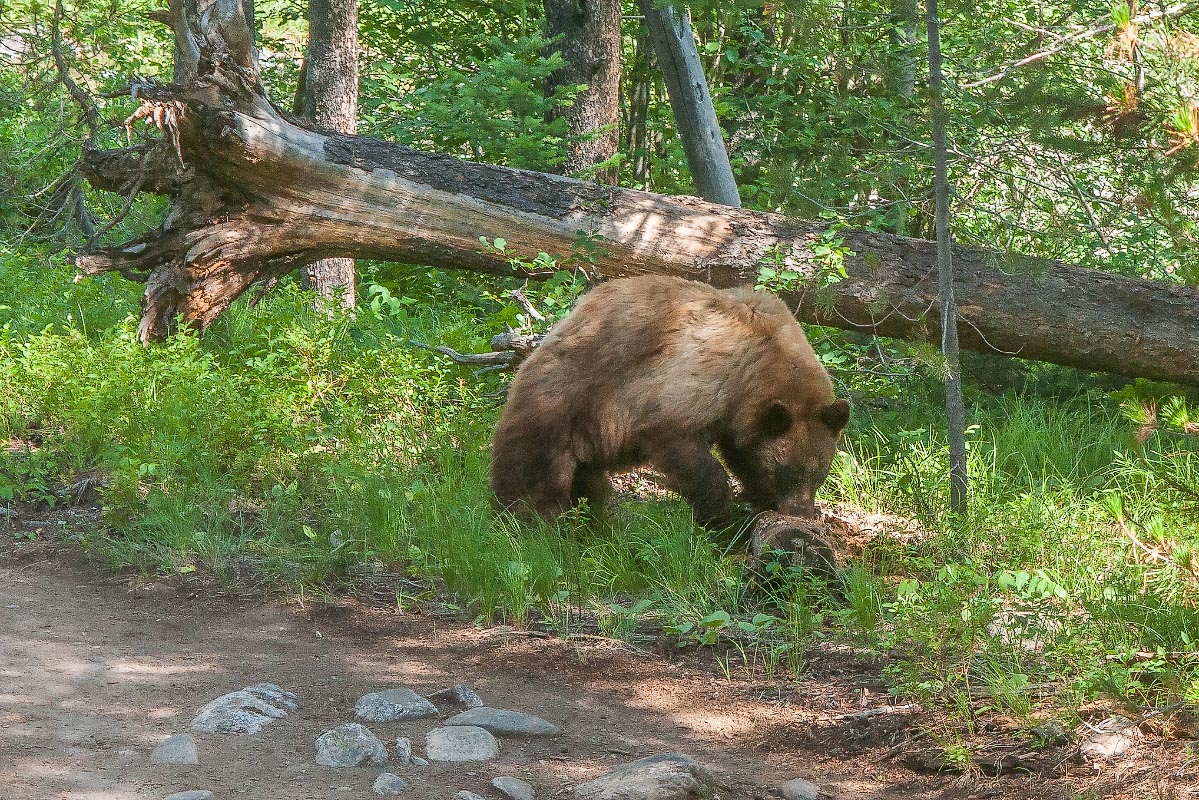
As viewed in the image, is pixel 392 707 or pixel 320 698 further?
pixel 320 698

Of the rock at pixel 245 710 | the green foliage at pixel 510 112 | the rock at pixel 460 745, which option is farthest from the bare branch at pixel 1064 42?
the green foliage at pixel 510 112

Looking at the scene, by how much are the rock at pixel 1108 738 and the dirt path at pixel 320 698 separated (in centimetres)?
26

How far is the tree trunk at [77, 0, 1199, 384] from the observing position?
7656mm

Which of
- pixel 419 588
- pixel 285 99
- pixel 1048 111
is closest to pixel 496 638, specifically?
pixel 419 588

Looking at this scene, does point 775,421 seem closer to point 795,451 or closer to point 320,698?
point 795,451

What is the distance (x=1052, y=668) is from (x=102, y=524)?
5.26 meters

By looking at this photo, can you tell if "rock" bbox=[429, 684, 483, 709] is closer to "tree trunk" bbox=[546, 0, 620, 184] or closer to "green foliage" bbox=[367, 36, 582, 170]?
"green foliage" bbox=[367, 36, 582, 170]

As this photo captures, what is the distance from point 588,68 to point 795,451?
6248 mm

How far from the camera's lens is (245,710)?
4090mm

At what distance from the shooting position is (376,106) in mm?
13273

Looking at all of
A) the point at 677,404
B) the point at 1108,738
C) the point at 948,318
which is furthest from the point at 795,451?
the point at 1108,738

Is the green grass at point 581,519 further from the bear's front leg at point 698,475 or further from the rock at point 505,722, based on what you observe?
the rock at point 505,722

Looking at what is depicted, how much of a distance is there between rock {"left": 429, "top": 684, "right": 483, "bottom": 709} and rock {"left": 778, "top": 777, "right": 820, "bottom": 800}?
4.23 feet

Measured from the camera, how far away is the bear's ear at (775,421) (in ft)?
19.5
